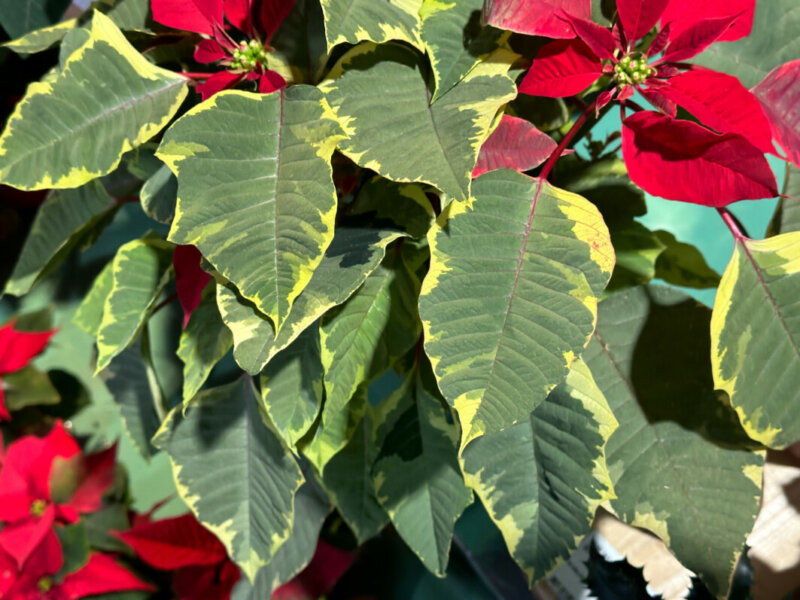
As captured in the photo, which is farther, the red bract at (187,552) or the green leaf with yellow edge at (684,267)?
the red bract at (187,552)

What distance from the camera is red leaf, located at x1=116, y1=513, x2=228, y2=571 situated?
2.40 ft

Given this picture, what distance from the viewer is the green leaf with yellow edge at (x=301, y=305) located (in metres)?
0.40

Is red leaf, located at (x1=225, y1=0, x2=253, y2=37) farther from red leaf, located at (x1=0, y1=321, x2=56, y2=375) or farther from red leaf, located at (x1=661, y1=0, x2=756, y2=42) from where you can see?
red leaf, located at (x1=0, y1=321, x2=56, y2=375)

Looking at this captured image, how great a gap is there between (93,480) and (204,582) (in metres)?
0.23

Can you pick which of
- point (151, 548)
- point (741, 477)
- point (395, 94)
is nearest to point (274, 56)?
point (395, 94)

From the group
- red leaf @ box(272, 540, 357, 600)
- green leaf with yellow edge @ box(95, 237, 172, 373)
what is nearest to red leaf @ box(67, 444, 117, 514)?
red leaf @ box(272, 540, 357, 600)

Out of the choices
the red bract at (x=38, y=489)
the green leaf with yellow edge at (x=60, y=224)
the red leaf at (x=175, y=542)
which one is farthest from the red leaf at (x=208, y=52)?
the red bract at (x=38, y=489)

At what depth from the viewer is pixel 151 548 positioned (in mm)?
737

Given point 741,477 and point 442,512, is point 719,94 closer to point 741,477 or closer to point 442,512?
point 741,477

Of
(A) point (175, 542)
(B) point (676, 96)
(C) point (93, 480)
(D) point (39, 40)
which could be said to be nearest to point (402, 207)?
(B) point (676, 96)

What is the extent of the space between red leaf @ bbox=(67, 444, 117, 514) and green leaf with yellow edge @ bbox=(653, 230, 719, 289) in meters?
0.74

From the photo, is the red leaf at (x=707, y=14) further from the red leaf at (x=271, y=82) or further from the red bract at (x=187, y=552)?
the red bract at (x=187, y=552)

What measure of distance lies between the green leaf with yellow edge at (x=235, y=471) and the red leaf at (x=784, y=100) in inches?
17.2

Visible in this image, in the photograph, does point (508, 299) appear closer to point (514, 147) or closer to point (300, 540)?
point (514, 147)
